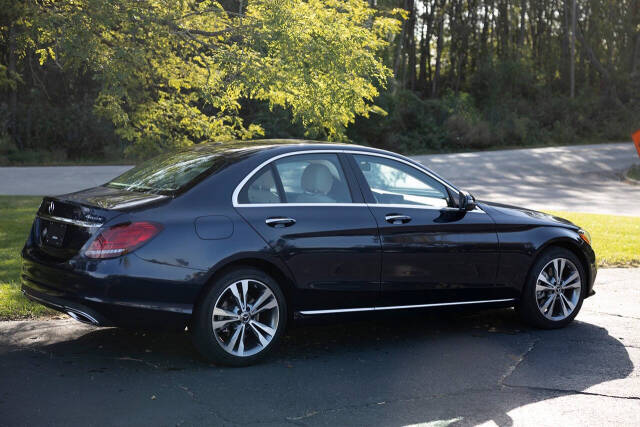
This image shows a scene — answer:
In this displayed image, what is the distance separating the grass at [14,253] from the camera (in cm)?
719

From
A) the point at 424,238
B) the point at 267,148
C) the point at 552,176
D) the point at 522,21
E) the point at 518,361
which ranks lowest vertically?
the point at 552,176

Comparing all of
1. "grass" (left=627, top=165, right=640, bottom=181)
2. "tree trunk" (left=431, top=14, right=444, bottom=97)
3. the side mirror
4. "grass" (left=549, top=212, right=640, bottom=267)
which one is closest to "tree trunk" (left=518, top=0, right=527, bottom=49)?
"tree trunk" (left=431, top=14, right=444, bottom=97)

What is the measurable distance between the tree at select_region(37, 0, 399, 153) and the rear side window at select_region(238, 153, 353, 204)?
15.2ft

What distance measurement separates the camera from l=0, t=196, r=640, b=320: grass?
734 centimetres

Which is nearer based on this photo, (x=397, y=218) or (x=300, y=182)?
(x=300, y=182)

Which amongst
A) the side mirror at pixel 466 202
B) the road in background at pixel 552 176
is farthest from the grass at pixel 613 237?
the side mirror at pixel 466 202

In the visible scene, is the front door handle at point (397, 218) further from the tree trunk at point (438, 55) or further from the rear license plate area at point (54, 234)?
the tree trunk at point (438, 55)

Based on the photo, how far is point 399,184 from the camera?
6480 mm

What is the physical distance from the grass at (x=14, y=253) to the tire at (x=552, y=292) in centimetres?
408

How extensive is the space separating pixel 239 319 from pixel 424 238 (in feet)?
5.24

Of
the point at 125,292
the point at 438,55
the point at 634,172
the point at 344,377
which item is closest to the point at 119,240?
the point at 125,292

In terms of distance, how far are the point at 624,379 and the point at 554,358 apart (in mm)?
→ 601

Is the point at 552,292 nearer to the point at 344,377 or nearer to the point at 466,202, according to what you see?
the point at 466,202

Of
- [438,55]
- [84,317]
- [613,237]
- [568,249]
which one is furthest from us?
[438,55]
